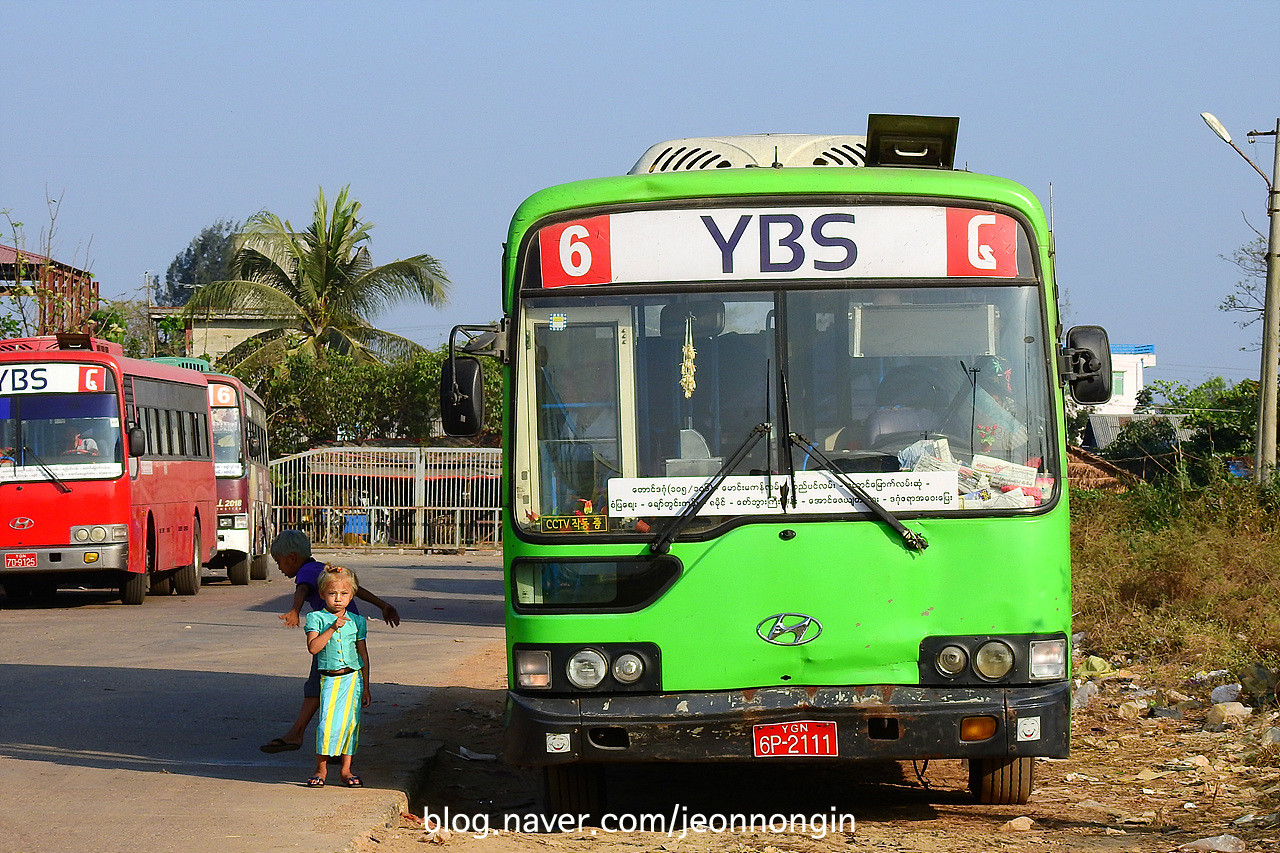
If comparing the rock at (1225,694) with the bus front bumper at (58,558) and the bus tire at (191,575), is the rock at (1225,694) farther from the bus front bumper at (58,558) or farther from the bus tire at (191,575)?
the bus tire at (191,575)

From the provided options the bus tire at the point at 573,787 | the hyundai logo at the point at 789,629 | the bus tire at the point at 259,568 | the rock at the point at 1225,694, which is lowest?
the bus tire at the point at 259,568

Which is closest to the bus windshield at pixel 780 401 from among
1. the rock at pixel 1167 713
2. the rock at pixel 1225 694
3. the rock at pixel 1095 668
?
the rock at pixel 1167 713

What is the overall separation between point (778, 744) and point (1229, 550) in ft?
32.2

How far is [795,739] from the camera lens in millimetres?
6062

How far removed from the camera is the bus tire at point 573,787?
6691 millimetres

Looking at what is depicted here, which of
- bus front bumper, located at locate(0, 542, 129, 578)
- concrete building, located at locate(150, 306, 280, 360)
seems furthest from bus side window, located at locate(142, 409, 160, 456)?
concrete building, located at locate(150, 306, 280, 360)

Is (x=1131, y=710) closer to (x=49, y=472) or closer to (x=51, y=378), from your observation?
(x=49, y=472)

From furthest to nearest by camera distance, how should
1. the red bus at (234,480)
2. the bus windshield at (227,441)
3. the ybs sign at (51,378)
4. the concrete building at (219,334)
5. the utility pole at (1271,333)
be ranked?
1. the concrete building at (219,334)
2. the bus windshield at (227,441)
3. the red bus at (234,480)
4. the utility pole at (1271,333)
5. the ybs sign at (51,378)

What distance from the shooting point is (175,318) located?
3938 centimetres

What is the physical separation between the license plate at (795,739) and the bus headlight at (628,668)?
512 mm

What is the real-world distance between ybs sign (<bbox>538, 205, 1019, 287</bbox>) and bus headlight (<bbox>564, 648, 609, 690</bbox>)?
158 cm

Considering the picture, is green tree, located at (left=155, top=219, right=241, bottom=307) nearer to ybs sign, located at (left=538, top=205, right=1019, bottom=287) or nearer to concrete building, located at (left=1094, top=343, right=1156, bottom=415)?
concrete building, located at (left=1094, top=343, right=1156, bottom=415)

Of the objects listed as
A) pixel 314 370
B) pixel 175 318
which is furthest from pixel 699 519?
pixel 175 318

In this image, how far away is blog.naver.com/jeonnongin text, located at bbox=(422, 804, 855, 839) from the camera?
22.0 feet
